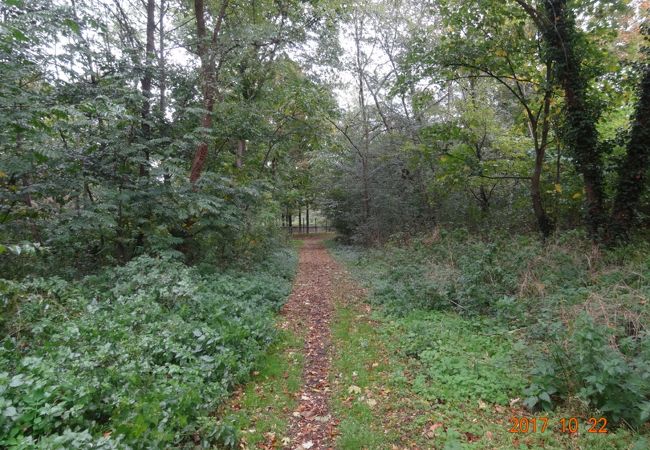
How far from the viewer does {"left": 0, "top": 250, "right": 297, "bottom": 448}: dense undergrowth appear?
2746 millimetres

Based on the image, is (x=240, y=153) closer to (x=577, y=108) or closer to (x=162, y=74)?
(x=162, y=74)

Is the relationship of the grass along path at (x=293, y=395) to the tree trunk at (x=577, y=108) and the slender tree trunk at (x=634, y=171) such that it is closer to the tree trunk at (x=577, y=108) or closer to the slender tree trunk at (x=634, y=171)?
the slender tree trunk at (x=634, y=171)

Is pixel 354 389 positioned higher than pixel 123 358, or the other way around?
pixel 123 358

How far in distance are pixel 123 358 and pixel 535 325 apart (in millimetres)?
5141

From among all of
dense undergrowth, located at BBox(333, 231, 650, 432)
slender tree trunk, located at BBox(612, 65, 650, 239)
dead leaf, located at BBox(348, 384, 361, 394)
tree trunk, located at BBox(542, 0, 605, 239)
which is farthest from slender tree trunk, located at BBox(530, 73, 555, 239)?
dead leaf, located at BBox(348, 384, 361, 394)

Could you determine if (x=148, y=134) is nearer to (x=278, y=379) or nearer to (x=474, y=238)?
(x=278, y=379)

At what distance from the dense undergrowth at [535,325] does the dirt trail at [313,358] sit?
3.93 feet

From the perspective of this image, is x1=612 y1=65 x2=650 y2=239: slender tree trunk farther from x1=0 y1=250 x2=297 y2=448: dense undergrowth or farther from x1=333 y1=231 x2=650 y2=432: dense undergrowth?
x1=0 y1=250 x2=297 y2=448: dense undergrowth

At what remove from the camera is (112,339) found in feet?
13.4

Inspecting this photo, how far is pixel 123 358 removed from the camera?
141 inches

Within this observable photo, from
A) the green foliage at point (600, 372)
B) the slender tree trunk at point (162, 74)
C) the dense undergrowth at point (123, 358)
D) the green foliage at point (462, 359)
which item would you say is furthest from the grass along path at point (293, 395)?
the slender tree trunk at point (162, 74)

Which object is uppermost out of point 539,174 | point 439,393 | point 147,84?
point 147,84
